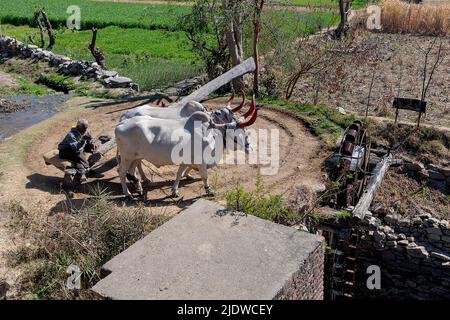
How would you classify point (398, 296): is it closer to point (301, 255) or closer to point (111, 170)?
point (301, 255)

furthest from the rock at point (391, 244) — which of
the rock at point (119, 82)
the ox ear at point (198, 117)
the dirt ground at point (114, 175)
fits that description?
the rock at point (119, 82)

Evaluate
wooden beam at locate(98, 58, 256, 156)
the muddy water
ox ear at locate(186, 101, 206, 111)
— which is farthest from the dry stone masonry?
the muddy water

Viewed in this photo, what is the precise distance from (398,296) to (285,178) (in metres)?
3.08

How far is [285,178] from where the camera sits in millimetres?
10352

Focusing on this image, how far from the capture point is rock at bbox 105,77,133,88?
16.2m

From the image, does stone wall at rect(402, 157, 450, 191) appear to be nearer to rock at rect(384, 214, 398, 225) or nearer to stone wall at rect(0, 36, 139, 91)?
rock at rect(384, 214, 398, 225)

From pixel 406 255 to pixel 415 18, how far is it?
16.8m

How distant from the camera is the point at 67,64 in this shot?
18641mm

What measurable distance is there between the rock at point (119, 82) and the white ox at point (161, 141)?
23.7 ft

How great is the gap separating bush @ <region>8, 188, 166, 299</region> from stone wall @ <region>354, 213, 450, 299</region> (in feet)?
13.7

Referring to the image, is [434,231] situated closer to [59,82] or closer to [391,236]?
[391,236]

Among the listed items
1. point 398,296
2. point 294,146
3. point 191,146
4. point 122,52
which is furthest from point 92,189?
point 122,52

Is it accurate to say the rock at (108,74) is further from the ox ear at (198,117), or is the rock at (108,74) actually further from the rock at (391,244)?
the rock at (391,244)

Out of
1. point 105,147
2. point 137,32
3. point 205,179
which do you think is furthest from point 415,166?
point 137,32
